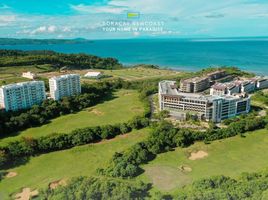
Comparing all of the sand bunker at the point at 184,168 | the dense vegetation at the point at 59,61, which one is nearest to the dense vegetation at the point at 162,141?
the sand bunker at the point at 184,168

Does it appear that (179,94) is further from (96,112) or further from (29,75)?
(29,75)

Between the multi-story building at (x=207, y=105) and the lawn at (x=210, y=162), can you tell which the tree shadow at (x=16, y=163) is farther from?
the multi-story building at (x=207, y=105)

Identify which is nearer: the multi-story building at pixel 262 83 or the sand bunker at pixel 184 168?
the sand bunker at pixel 184 168

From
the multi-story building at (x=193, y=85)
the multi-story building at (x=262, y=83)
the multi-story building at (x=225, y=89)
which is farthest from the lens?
the multi-story building at (x=262, y=83)

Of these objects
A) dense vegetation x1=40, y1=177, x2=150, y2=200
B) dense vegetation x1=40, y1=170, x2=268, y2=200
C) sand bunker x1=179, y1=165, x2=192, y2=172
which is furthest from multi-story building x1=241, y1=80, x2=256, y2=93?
dense vegetation x1=40, y1=177, x2=150, y2=200

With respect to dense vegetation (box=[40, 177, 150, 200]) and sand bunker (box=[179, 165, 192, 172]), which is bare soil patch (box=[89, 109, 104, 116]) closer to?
sand bunker (box=[179, 165, 192, 172])

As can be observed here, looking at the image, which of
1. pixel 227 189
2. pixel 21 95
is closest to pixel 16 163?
pixel 21 95
